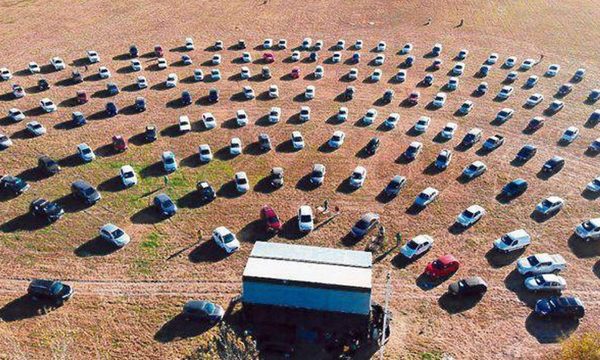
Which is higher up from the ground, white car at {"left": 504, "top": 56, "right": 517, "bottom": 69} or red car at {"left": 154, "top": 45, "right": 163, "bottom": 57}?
red car at {"left": 154, "top": 45, "right": 163, "bottom": 57}

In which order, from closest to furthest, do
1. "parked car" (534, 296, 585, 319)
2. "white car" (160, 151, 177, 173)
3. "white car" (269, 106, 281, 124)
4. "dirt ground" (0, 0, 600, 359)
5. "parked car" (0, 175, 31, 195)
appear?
"dirt ground" (0, 0, 600, 359) < "parked car" (534, 296, 585, 319) < "parked car" (0, 175, 31, 195) < "white car" (160, 151, 177, 173) < "white car" (269, 106, 281, 124)

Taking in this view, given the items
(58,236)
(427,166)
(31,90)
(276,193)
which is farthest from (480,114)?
(31,90)

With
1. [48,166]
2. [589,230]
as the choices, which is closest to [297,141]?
[48,166]

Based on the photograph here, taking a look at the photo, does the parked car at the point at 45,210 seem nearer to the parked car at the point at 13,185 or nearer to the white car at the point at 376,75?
the parked car at the point at 13,185

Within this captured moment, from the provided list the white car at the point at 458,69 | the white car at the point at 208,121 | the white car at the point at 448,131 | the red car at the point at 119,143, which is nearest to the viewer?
the red car at the point at 119,143

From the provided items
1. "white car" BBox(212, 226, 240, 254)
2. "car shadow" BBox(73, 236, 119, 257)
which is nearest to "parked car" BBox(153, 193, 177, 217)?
"car shadow" BBox(73, 236, 119, 257)

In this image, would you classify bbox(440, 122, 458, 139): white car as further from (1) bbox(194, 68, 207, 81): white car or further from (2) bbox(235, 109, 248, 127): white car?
(1) bbox(194, 68, 207, 81): white car

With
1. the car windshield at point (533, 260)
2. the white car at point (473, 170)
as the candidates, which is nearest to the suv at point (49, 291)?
the car windshield at point (533, 260)
